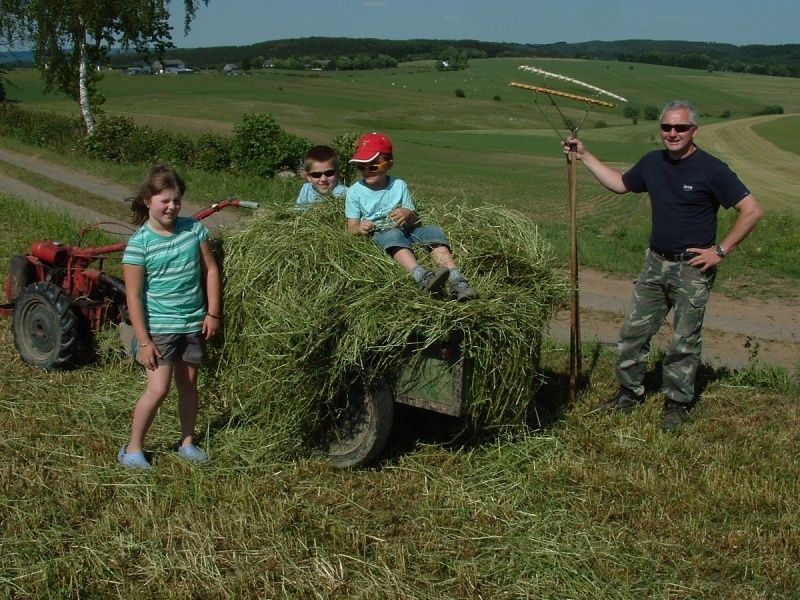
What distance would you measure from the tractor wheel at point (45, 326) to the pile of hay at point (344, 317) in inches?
65.3

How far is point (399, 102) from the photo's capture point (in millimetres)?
72562

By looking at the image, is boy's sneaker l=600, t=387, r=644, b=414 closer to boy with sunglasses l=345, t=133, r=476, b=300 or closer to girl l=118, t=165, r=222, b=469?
boy with sunglasses l=345, t=133, r=476, b=300

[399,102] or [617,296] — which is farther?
[399,102]

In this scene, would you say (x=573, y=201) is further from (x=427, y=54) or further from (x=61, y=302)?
(x=427, y=54)

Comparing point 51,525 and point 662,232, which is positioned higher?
point 662,232

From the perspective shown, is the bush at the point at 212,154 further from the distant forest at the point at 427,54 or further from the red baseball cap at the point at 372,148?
the distant forest at the point at 427,54

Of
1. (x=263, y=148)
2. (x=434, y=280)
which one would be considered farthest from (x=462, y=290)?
(x=263, y=148)

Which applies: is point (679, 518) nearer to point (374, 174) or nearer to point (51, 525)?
point (374, 174)

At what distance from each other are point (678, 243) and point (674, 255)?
0.09 metres

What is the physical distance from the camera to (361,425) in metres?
4.91

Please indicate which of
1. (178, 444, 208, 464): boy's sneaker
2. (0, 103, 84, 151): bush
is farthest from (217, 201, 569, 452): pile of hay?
(0, 103, 84, 151): bush

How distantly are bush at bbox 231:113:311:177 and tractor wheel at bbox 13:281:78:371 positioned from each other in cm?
1131

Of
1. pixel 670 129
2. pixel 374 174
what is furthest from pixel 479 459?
pixel 670 129

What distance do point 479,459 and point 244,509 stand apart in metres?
1.38
